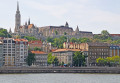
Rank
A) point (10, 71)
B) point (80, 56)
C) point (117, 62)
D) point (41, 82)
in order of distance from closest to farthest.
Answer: point (41, 82), point (10, 71), point (80, 56), point (117, 62)

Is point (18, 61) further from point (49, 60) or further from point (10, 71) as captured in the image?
point (10, 71)

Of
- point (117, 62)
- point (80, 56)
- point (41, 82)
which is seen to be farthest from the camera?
point (117, 62)

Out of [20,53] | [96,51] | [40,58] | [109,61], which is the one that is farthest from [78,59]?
[40,58]

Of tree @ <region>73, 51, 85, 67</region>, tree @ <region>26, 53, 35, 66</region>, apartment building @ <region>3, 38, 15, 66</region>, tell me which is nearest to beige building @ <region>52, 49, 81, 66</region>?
tree @ <region>73, 51, 85, 67</region>

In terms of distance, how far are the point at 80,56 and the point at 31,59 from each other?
1554 centimetres

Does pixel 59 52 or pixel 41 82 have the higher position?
pixel 59 52

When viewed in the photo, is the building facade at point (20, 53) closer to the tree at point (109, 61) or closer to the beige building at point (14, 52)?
the beige building at point (14, 52)

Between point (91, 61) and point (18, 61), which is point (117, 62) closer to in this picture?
point (91, 61)

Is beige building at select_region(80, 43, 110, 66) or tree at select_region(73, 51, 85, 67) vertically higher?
beige building at select_region(80, 43, 110, 66)

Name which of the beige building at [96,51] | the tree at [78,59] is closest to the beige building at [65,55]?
the beige building at [96,51]

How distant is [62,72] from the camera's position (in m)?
122

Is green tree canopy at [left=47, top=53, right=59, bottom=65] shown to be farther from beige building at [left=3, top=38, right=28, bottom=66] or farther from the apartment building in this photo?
the apartment building

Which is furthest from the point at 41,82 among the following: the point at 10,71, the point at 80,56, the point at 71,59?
the point at 71,59

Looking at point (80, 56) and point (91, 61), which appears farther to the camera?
point (91, 61)
